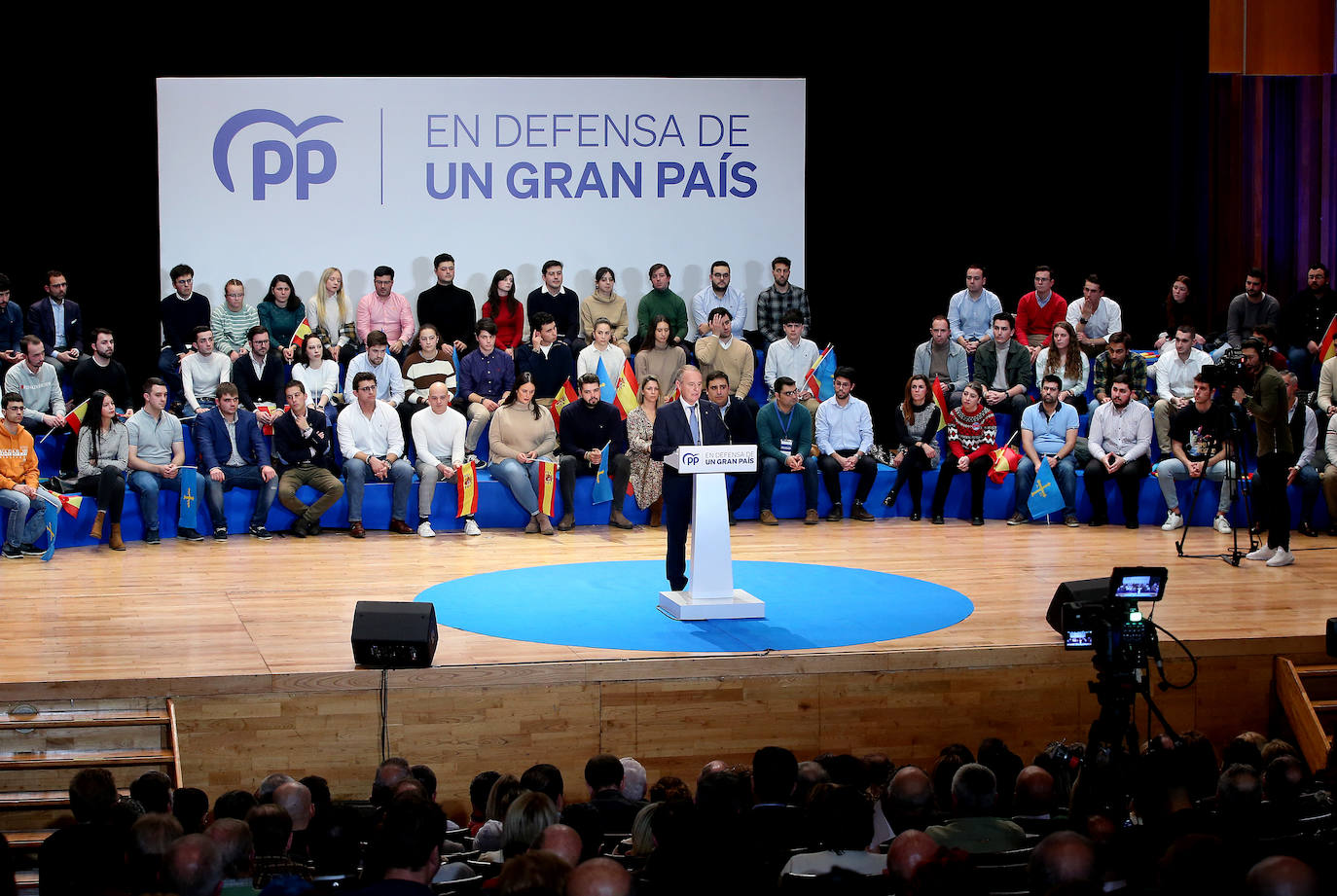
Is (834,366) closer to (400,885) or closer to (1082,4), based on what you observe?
(1082,4)

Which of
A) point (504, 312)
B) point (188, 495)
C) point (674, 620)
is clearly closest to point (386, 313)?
point (504, 312)

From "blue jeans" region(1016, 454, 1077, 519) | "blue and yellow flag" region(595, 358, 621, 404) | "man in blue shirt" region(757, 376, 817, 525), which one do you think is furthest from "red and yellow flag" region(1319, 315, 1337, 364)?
"blue and yellow flag" region(595, 358, 621, 404)

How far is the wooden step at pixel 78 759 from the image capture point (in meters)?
6.14

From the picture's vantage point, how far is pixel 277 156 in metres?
12.7

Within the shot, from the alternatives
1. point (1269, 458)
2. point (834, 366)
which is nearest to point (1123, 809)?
point (1269, 458)

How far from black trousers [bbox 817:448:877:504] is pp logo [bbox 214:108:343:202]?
519 cm

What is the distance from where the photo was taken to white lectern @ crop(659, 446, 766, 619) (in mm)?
7703

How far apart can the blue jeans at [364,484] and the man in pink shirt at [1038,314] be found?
5.85 m

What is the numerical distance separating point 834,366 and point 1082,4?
4128 millimetres

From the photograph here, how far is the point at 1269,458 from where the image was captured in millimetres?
9375

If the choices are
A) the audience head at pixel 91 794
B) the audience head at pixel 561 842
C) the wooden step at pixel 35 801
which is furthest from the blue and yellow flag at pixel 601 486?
the audience head at pixel 561 842

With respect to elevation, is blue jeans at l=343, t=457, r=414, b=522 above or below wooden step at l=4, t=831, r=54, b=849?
above

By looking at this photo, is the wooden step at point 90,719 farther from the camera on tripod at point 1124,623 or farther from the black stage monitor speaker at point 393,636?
the camera on tripod at point 1124,623

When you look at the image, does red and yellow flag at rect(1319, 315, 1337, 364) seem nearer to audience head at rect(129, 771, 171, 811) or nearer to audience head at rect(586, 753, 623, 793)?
A: audience head at rect(586, 753, 623, 793)
